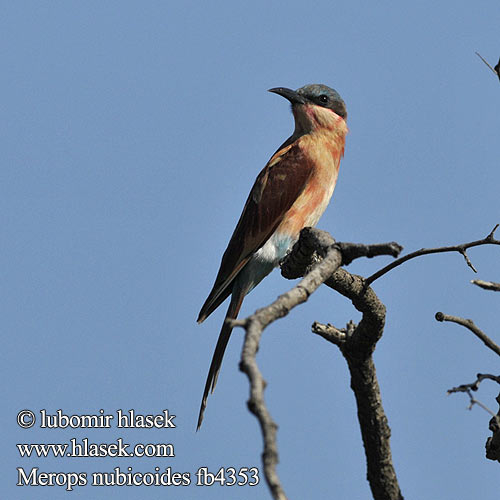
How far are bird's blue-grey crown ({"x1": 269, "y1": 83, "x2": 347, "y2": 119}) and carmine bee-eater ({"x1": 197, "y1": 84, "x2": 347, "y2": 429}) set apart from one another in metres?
0.29

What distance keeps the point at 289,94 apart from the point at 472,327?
149 inches

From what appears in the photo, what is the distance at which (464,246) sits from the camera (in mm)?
3721

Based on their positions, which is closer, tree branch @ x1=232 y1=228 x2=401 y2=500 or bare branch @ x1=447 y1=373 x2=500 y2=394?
tree branch @ x1=232 y1=228 x2=401 y2=500

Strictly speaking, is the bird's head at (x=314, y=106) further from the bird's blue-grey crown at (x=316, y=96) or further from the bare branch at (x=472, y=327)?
the bare branch at (x=472, y=327)

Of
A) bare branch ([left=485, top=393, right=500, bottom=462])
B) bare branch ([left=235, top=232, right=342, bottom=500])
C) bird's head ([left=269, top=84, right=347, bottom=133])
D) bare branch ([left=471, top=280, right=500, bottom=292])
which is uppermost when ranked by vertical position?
bird's head ([left=269, top=84, right=347, bottom=133])

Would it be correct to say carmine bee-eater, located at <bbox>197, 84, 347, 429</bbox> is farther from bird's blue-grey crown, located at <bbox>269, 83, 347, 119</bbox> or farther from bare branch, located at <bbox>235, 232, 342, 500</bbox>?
bare branch, located at <bbox>235, 232, 342, 500</bbox>

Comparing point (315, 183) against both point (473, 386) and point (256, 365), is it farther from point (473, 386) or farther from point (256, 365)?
point (256, 365)

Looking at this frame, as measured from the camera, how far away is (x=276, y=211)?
244 inches

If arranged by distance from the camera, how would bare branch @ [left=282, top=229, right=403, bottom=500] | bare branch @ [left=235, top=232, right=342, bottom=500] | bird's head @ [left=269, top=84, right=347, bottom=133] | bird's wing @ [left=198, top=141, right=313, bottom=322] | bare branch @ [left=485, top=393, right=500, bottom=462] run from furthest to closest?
bird's head @ [left=269, top=84, right=347, bottom=133]
bird's wing @ [left=198, top=141, right=313, bottom=322]
bare branch @ [left=282, top=229, right=403, bottom=500]
bare branch @ [left=485, top=393, right=500, bottom=462]
bare branch @ [left=235, top=232, right=342, bottom=500]

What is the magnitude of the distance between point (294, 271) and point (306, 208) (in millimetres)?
1178

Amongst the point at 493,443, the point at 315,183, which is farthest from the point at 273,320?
the point at 315,183

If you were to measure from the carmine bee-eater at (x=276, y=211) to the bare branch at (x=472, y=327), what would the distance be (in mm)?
2435

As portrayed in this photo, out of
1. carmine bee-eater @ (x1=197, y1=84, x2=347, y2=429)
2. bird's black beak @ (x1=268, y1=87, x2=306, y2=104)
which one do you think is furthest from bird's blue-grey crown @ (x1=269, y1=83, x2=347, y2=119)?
carmine bee-eater @ (x1=197, y1=84, x2=347, y2=429)

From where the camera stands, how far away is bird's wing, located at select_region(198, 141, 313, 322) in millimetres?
6051
